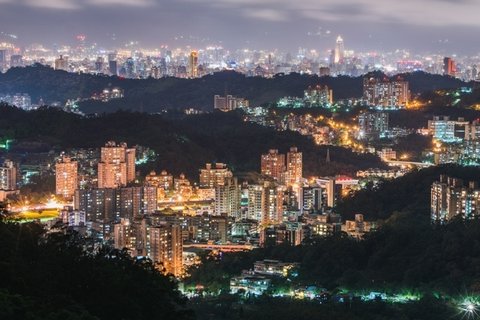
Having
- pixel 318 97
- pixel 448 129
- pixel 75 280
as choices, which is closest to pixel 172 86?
pixel 318 97

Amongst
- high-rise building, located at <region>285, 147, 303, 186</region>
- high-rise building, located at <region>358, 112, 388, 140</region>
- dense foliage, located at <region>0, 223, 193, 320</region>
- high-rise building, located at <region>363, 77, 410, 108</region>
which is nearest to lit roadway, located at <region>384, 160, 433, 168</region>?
high-rise building, located at <region>285, 147, 303, 186</region>

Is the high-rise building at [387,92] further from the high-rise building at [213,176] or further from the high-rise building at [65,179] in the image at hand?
the high-rise building at [65,179]

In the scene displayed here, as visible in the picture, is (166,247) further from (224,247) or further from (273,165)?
(273,165)

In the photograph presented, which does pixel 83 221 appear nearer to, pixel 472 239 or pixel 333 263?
pixel 333 263

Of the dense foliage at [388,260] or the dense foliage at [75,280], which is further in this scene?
the dense foliage at [388,260]

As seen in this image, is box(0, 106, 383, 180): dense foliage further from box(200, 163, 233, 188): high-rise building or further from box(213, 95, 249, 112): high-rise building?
box(213, 95, 249, 112): high-rise building

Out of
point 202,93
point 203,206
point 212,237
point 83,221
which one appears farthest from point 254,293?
point 202,93

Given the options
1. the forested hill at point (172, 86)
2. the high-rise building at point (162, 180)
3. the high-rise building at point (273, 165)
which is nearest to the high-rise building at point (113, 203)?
the high-rise building at point (162, 180)
